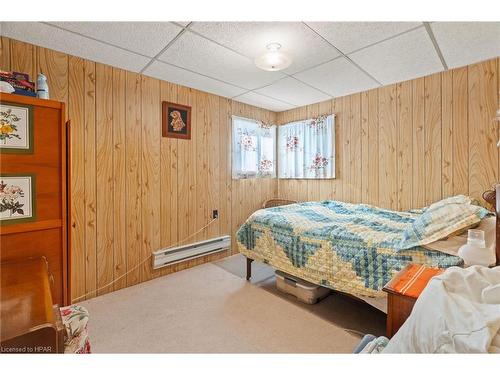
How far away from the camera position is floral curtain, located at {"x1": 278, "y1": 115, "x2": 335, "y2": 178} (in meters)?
3.38

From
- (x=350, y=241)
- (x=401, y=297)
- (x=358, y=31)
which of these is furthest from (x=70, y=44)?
(x=401, y=297)

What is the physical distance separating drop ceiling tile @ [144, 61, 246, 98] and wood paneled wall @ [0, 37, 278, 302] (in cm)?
11

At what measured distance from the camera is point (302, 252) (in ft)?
6.99

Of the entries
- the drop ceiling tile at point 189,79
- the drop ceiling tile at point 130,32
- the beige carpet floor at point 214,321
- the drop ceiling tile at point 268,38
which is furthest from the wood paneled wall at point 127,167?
the drop ceiling tile at point 268,38

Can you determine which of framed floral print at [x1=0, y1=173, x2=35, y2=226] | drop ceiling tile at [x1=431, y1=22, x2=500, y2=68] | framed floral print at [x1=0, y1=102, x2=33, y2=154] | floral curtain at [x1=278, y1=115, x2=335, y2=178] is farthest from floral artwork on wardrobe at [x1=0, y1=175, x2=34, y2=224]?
floral curtain at [x1=278, y1=115, x2=335, y2=178]

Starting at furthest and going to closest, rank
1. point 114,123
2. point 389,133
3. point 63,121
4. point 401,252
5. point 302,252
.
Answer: point 389,133 → point 114,123 → point 302,252 → point 401,252 → point 63,121

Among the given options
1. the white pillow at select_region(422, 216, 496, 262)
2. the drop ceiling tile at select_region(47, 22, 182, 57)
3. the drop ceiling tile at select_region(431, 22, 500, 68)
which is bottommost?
the white pillow at select_region(422, 216, 496, 262)

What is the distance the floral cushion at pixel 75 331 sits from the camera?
0.98 meters

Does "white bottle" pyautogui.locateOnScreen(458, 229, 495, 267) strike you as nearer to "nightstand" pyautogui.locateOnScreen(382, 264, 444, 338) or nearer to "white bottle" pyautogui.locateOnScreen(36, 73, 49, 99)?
"nightstand" pyautogui.locateOnScreen(382, 264, 444, 338)

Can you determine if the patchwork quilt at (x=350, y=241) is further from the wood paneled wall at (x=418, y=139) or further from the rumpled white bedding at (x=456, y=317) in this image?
the rumpled white bedding at (x=456, y=317)
